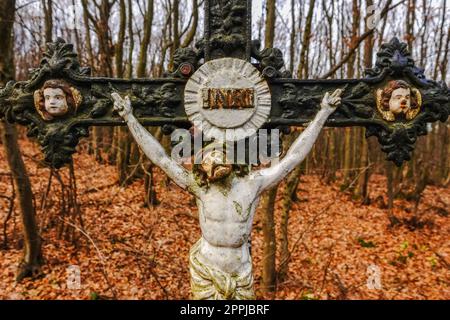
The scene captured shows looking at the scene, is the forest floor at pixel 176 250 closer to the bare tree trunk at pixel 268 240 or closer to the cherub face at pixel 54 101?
the bare tree trunk at pixel 268 240

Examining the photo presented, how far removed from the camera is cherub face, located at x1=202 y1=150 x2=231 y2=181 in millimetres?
2211

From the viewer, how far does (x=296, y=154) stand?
240 centimetres

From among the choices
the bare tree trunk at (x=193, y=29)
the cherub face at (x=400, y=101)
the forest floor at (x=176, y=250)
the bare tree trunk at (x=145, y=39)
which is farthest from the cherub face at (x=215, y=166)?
the bare tree trunk at (x=145, y=39)

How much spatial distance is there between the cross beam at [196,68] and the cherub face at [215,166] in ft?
1.26

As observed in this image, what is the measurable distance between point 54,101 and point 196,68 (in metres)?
1.00

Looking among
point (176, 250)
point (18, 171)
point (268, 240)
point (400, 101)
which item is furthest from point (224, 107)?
point (176, 250)

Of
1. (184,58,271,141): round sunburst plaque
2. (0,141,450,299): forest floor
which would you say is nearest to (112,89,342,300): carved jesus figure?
(184,58,271,141): round sunburst plaque

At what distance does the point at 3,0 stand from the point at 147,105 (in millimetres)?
3968

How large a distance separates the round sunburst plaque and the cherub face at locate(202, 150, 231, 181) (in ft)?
0.71

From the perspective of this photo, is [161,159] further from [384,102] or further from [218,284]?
[384,102]

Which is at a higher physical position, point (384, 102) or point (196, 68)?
point (196, 68)

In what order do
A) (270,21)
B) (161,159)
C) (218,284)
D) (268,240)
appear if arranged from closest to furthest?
(218,284) < (161,159) < (270,21) < (268,240)

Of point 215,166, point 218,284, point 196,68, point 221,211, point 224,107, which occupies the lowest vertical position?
point 218,284

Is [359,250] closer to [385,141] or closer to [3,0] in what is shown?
[385,141]
